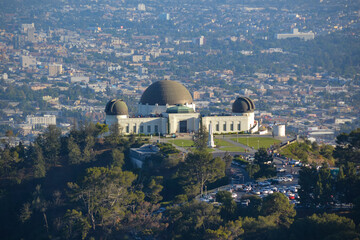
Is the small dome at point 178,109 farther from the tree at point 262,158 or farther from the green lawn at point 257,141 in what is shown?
the tree at point 262,158

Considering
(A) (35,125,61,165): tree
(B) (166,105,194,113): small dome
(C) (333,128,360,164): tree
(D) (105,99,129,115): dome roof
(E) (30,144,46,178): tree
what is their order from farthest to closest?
(B) (166,105,194,113): small dome < (D) (105,99,129,115): dome roof < (A) (35,125,61,165): tree < (E) (30,144,46,178): tree < (C) (333,128,360,164): tree

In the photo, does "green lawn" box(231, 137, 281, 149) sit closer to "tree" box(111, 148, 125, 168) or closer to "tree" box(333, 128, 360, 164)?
"tree" box(333, 128, 360, 164)

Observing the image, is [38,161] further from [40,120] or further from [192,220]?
[40,120]

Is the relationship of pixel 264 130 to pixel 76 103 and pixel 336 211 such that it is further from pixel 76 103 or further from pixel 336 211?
pixel 76 103

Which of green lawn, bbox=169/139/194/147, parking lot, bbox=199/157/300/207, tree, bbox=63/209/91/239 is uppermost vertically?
green lawn, bbox=169/139/194/147

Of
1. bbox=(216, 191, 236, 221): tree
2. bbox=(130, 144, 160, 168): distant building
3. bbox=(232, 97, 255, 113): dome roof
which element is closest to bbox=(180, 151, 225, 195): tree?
bbox=(216, 191, 236, 221): tree

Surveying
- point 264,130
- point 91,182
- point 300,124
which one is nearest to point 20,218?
point 91,182
